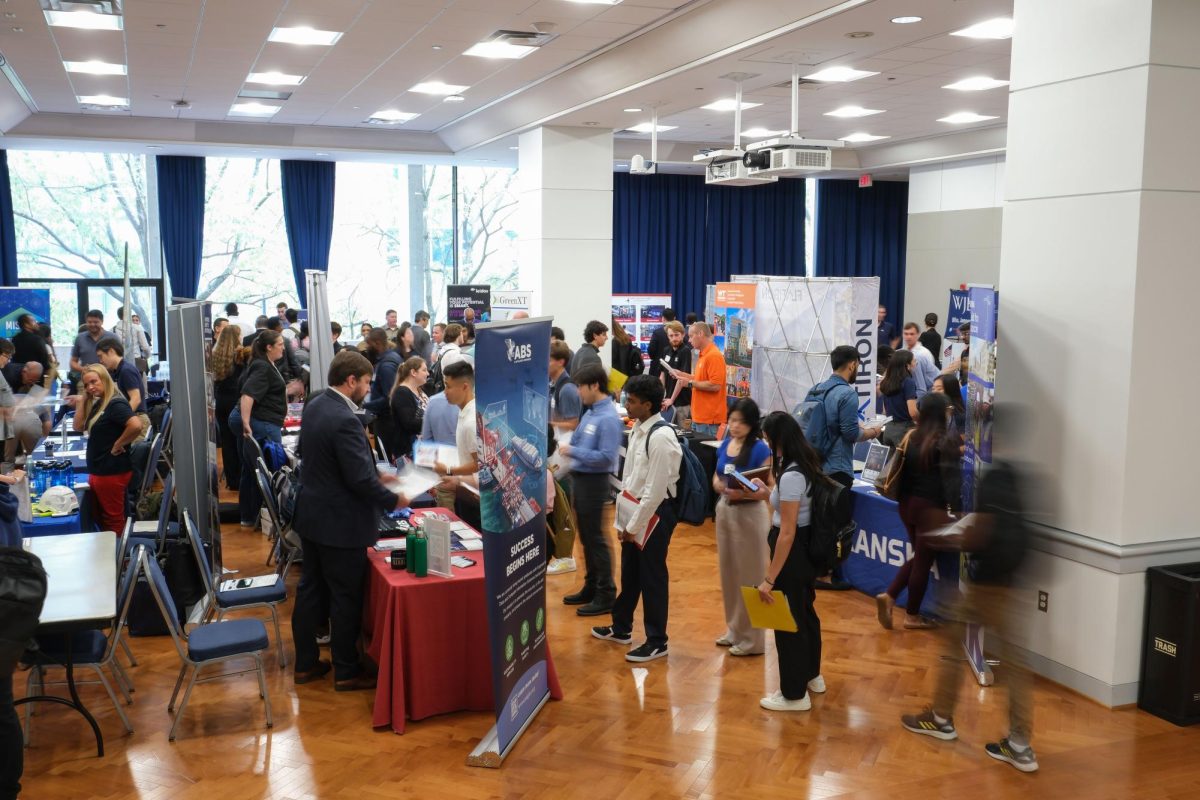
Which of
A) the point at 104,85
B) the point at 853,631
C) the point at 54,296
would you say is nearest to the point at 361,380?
the point at 853,631

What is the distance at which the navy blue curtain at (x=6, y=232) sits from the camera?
13.8m

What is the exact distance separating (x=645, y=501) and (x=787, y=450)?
0.84 meters

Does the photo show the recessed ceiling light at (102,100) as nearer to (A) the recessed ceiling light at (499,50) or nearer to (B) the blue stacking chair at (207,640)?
(A) the recessed ceiling light at (499,50)

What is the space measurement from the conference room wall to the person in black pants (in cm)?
1062

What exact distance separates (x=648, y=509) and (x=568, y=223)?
7178 mm

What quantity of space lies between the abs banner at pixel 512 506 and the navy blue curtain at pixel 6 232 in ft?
Answer: 41.1

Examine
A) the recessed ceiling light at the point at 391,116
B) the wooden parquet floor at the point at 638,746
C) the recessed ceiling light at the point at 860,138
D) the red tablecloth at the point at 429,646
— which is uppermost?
the recessed ceiling light at the point at 860,138

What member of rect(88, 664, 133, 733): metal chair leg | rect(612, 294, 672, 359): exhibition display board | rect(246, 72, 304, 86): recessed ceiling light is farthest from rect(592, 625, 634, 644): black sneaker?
rect(612, 294, 672, 359): exhibition display board

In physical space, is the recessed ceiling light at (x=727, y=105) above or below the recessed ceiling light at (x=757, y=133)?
below

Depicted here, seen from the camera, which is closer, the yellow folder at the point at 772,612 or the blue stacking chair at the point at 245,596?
the yellow folder at the point at 772,612

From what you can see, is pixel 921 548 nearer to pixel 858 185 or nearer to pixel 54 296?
pixel 54 296

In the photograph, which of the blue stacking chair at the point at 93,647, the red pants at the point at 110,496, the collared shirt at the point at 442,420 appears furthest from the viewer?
the red pants at the point at 110,496

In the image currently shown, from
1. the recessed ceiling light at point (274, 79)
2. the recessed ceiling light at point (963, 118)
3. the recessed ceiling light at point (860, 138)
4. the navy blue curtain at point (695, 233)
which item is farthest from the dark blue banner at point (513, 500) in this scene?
the navy blue curtain at point (695, 233)

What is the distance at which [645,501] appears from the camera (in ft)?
16.0
